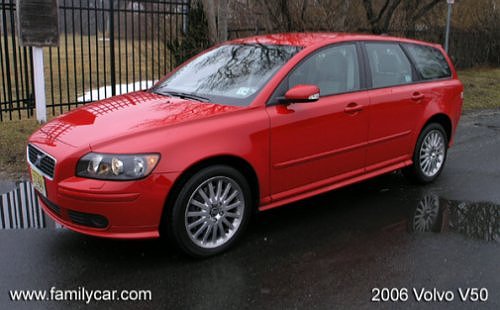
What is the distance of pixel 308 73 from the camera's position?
4422 millimetres

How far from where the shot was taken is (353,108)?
459 centimetres

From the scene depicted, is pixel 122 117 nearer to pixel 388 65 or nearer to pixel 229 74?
pixel 229 74

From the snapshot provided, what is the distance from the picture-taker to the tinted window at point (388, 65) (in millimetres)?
4973

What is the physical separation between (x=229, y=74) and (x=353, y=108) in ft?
3.75

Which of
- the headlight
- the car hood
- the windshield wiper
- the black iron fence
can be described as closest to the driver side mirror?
the car hood

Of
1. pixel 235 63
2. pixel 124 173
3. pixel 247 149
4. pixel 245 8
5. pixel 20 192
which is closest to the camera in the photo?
pixel 124 173

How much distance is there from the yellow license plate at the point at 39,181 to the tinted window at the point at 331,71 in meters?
2.04

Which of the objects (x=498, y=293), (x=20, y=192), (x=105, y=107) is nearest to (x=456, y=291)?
(x=498, y=293)

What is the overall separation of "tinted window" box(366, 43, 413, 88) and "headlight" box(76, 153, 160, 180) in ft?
8.20

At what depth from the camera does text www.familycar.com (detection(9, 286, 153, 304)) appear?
10.5ft

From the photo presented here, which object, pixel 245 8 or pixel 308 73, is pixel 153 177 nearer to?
pixel 308 73

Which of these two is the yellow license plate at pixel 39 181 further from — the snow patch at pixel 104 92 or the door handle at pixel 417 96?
the snow patch at pixel 104 92

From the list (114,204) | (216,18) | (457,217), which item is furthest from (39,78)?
(457,217)

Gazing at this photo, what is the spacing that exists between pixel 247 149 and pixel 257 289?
1033 millimetres
